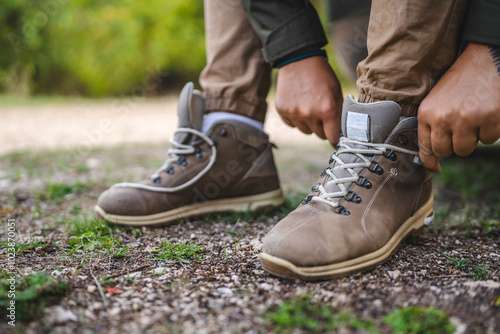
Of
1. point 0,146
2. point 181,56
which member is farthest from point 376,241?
point 181,56

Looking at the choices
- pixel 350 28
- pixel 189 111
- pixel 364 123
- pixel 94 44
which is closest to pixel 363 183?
pixel 364 123

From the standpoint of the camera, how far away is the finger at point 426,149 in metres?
1.06

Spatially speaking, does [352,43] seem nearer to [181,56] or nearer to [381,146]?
[381,146]

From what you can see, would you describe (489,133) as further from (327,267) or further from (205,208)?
(205,208)

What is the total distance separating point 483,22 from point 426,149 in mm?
318

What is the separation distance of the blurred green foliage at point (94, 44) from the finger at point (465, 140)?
803 centimetres

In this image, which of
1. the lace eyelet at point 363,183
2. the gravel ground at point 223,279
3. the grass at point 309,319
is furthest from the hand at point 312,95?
the grass at point 309,319

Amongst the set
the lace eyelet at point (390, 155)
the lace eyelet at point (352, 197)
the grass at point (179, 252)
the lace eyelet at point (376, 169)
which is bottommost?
the grass at point (179, 252)

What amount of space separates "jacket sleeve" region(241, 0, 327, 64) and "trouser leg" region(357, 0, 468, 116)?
0.24 metres

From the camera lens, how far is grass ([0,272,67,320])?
2.63ft

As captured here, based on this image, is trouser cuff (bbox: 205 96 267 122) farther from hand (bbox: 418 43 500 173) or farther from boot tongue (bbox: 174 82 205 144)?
hand (bbox: 418 43 500 173)

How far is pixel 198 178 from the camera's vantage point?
1451 millimetres

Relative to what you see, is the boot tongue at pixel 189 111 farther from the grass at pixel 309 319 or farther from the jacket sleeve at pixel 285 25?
the grass at pixel 309 319

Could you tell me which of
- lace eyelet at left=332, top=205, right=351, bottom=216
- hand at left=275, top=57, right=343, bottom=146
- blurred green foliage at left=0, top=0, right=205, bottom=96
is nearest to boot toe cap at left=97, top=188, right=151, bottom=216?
hand at left=275, top=57, right=343, bottom=146
